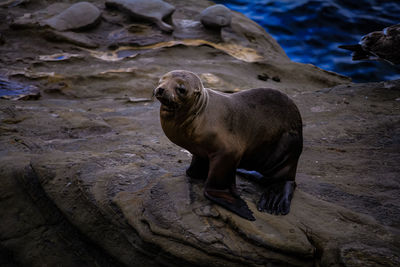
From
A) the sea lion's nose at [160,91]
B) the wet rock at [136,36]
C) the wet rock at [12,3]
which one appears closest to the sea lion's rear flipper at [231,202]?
the sea lion's nose at [160,91]

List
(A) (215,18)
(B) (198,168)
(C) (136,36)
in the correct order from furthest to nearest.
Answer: (A) (215,18)
(C) (136,36)
(B) (198,168)

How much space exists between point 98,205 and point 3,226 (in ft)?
2.34

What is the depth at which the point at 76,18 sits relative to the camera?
20.8 ft

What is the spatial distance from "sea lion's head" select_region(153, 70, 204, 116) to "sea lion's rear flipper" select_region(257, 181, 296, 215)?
82 centimetres

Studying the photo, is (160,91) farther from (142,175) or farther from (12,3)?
(12,3)

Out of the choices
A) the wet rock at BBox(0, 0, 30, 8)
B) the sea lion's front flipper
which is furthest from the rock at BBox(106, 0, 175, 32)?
the sea lion's front flipper

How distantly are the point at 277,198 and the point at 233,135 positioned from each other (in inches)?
21.0

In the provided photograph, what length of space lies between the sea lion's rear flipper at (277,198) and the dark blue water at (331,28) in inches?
274

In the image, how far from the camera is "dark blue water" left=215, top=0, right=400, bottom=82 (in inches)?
336

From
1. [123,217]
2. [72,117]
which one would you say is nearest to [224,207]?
[123,217]

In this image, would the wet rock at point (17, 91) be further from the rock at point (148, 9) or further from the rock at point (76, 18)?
the rock at point (148, 9)

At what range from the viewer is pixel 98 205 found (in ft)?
7.37

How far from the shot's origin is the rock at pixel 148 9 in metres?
6.78

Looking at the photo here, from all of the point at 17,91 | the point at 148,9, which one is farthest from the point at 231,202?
the point at 148,9
